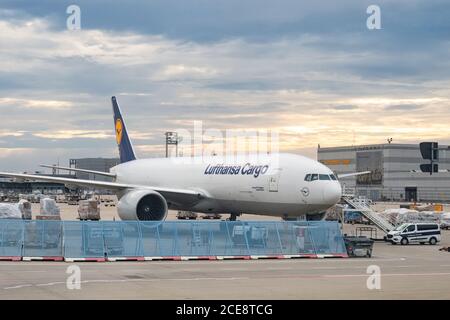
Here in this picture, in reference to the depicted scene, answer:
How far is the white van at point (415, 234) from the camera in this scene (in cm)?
5167

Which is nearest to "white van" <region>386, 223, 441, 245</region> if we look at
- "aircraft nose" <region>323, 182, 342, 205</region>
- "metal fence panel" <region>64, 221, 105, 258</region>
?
"aircraft nose" <region>323, 182, 342, 205</region>

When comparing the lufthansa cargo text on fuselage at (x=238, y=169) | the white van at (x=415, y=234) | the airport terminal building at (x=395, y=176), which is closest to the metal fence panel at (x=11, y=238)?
the lufthansa cargo text on fuselage at (x=238, y=169)

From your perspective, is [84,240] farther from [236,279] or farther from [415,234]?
[415,234]

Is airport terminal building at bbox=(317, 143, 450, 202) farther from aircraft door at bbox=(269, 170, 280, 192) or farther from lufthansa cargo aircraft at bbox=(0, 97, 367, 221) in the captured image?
aircraft door at bbox=(269, 170, 280, 192)

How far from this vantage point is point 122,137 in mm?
73875

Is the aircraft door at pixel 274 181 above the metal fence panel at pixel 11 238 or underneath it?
above

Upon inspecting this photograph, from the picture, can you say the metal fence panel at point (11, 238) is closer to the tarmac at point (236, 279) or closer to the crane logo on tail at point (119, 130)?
the tarmac at point (236, 279)

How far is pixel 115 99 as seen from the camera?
74250 millimetres

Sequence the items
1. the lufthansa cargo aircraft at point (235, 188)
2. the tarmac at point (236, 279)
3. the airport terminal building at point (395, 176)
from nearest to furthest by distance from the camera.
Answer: the tarmac at point (236, 279) < the lufthansa cargo aircraft at point (235, 188) < the airport terminal building at point (395, 176)

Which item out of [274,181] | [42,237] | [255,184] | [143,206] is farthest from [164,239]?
[143,206]

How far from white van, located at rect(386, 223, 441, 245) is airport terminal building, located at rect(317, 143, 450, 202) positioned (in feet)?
332

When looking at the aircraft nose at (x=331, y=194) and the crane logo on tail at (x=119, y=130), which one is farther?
the crane logo on tail at (x=119, y=130)

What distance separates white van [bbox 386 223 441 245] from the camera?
51669 millimetres

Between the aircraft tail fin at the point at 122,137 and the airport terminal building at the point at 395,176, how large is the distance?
89.1 m
